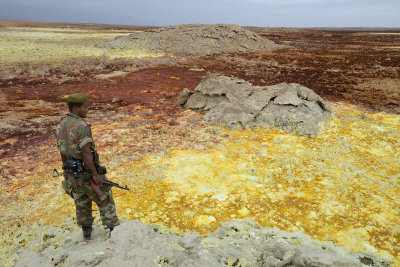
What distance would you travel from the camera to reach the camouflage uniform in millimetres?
3195

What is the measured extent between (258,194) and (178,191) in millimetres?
1505

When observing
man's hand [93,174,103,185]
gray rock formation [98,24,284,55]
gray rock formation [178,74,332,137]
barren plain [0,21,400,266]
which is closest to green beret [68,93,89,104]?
man's hand [93,174,103,185]

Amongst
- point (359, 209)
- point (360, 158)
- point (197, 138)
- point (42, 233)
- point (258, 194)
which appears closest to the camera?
point (42, 233)

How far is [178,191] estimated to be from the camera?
16.5 feet

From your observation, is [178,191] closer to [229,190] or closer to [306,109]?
[229,190]

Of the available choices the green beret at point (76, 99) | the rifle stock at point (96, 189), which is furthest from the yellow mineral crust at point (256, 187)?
the green beret at point (76, 99)

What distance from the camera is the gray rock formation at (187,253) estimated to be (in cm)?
286

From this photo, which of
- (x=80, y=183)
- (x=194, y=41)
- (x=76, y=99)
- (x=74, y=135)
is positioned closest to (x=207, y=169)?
(x=80, y=183)

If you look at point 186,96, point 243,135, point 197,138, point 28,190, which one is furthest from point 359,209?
point 186,96

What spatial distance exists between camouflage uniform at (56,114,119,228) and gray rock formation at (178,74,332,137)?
5.29 meters

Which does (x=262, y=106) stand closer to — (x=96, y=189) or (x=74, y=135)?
(x=96, y=189)

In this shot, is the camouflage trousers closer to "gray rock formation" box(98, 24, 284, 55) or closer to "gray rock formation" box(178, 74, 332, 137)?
"gray rock formation" box(178, 74, 332, 137)

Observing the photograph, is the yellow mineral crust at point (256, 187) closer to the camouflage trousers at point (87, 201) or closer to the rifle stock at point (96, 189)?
the camouflage trousers at point (87, 201)

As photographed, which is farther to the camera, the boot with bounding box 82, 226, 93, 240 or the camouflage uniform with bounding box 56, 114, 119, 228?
the boot with bounding box 82, 226, 93, 240
